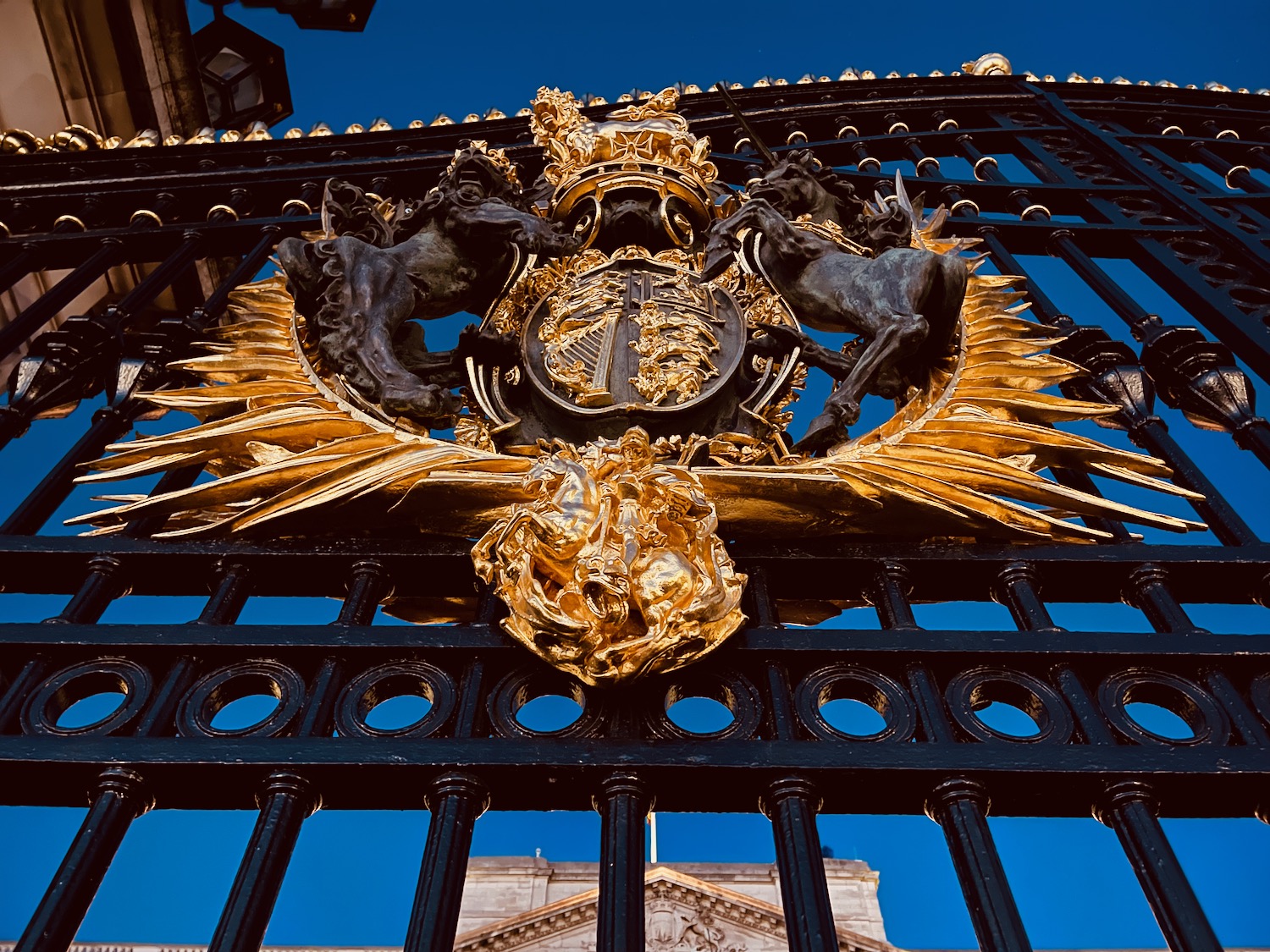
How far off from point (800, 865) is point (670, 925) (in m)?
8.68

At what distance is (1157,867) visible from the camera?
8.11 ft

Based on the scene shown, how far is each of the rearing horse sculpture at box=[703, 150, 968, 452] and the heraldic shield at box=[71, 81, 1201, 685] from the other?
0.04 feet

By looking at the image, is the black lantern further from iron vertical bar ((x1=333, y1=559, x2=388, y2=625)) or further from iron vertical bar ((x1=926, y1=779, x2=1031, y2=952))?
iron vertical bar ((x1=926, y1=779, x2=1031, y2=952))

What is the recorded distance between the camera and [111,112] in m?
7.62

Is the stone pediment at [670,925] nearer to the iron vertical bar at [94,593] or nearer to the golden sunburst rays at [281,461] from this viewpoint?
the golden sunburst rays at [281,461]

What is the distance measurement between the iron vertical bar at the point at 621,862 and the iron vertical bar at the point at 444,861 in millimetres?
291

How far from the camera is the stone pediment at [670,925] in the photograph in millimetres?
10422

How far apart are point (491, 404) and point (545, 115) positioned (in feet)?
7.74

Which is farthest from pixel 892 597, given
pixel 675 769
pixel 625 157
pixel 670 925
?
pixel 670 925

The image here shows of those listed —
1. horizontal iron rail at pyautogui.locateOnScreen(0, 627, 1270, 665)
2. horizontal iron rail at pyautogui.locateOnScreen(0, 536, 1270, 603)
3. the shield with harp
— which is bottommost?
horizontal iron rail at pyautogui.locateOnScreen(0, 627, 1270, 665)

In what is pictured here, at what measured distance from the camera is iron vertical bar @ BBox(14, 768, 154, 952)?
2375 mm

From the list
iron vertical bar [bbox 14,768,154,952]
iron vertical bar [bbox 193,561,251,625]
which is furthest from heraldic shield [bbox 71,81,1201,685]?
iron vertical bar [bbox 14,768,154,952]

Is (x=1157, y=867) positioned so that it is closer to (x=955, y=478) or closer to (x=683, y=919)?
(x=955, y=478)

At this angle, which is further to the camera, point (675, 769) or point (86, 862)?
point (675, 769)
